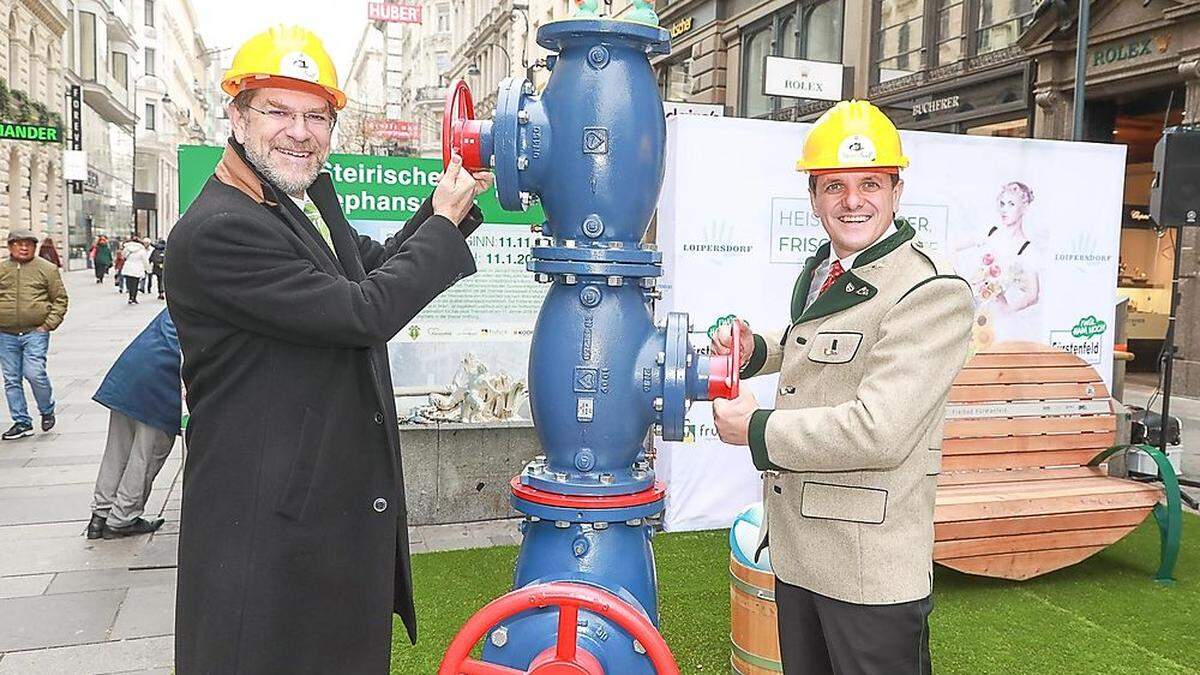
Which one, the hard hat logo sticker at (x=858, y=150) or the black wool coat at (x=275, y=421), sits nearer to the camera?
the black wool coat at (x=275, y=421)

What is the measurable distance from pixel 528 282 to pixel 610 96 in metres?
4.06

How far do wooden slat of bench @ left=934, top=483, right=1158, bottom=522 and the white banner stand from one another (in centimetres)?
125

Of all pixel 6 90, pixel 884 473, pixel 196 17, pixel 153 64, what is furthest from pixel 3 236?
pixel 196 17

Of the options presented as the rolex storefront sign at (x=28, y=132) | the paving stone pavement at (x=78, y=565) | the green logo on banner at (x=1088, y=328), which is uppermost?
the rolex storefront sign at (x=28, y=132)

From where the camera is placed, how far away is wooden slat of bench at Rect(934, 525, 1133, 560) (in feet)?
14.5

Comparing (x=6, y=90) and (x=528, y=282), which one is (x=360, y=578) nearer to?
(x=528, y=282)

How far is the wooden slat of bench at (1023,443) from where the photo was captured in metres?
4.98

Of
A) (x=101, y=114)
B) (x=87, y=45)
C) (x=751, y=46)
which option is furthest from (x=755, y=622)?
(x=101, y=114)

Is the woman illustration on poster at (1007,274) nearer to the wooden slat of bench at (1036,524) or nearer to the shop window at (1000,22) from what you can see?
the wooden slat of bench at (1036,524)

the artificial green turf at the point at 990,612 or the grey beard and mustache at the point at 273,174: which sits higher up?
the grey beard and mustache at the point at 273,174

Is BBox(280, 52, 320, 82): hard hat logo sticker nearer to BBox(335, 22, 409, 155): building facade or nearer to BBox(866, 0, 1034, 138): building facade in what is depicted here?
BBox(866, 0, 1034, 138): building facade

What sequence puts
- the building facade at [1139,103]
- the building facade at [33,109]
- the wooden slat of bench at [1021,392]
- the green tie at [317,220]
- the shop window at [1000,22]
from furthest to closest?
1. the building facade at [33,109]
2. the shop window at [1000,22]
3. the building facade at [1139,103]
4. the wooden slat of bench at [1021,392]
5. the green tie at [317,220]

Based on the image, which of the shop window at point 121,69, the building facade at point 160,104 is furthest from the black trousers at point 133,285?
the shop window at point 121,69

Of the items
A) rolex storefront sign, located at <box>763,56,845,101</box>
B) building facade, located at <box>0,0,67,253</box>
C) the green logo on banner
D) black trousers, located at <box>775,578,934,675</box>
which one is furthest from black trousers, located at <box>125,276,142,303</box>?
black trousers, located at <box>775,578,934,675</box>
